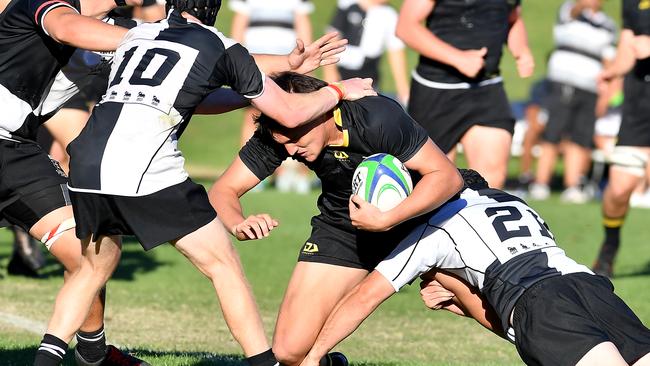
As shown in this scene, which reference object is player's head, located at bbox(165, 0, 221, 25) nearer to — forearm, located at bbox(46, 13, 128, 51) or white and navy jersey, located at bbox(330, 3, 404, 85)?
forearm, located at bbox(46, 13, 128, 51)

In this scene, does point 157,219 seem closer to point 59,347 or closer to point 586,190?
point 59,347

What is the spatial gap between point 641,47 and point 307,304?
4.53 m

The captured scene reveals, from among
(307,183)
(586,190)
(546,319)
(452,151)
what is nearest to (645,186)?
(586,190)

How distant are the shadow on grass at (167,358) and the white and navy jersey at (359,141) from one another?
117cm

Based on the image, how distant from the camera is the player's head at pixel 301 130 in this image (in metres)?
5.89

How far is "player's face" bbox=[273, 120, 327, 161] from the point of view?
5891 mm

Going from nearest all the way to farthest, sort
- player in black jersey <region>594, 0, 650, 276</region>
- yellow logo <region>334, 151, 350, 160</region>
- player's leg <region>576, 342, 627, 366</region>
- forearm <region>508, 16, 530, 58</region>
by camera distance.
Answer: player's leg <region>576, 342, 627, 366</region> → yellow logo <region>334, 151, 350, 160</region> → forearm <region>508, 16, 530, 58</region> → player in black jersey <region>594, 0, 650, 276</region>

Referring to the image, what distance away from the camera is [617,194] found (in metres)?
10.1

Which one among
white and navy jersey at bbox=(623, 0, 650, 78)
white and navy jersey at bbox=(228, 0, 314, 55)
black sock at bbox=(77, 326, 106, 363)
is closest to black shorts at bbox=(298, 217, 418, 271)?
black sock at bbox=(77, 326, 106, 363)

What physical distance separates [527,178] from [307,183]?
3528 millimetres

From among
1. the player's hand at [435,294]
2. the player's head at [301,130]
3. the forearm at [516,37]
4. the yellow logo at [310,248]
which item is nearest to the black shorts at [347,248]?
the yellow logo at [310,248]

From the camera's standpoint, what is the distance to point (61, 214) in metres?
6.36

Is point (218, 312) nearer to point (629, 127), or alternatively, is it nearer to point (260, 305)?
point (260, 305)

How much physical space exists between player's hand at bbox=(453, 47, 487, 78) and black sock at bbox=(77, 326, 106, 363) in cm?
352
